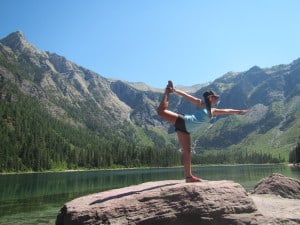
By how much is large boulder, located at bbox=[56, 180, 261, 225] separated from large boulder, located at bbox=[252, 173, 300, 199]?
1127 cm

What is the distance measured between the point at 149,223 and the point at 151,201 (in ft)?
3.00

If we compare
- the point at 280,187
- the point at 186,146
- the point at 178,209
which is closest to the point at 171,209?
the point at 178,209

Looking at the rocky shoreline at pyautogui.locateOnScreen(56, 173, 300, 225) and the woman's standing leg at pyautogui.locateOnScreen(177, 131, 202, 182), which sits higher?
the woman's standing leg at pyautogui.locateOnScreen(177, 131, 202, 182)

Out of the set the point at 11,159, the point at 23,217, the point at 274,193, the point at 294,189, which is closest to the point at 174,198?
Result: the point at 274,193

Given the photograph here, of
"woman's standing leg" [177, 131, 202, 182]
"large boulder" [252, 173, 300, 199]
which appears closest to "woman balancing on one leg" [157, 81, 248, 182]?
"woman's standing leg" [177, 131, 202, 182]

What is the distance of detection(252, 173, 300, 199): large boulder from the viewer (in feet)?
84.7

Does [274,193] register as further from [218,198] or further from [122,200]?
[122,200]

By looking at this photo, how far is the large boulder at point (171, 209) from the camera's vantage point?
14664 millimetres

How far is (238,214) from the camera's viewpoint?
15156mm

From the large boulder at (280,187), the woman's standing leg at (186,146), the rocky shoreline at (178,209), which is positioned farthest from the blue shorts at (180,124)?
the large boulder at (280,187)

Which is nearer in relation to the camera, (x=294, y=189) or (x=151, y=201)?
(x=151, y=201)

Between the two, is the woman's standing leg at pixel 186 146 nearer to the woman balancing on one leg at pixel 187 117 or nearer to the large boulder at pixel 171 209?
the woman balancing on one leg at pixel 187 117

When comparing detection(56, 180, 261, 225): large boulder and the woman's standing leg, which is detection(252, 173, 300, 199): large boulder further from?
the woman's standing leg

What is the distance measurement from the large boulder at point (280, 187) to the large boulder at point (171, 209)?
444 inches
